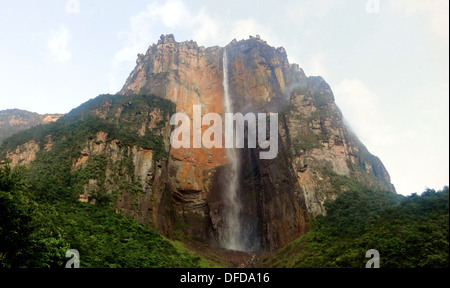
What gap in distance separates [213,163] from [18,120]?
46381mm

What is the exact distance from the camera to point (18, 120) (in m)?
70.1

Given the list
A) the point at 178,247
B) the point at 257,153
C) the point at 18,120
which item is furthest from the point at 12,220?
the point at 18,120

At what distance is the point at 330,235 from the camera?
3039 cm

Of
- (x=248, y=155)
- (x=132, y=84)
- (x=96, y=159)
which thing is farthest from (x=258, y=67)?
(x=96, y=159)

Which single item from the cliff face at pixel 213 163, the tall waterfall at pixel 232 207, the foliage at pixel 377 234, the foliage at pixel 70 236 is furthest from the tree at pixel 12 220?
the tall waterfall at pixel 232 207

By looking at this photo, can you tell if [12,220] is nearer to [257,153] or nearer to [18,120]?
[257,153]

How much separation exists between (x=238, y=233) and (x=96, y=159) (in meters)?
20.8

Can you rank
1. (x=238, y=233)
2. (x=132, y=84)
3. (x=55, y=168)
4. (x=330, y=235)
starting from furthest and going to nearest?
(x=132, y=84) < (x=238, y=233) < (x=55, y=168) < (x=330, y=235)

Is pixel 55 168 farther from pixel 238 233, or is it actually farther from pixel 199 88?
pixel 199 88

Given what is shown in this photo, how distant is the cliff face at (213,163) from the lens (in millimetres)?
37594

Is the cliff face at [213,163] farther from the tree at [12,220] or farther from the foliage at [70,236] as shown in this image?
the tree at [12,220]

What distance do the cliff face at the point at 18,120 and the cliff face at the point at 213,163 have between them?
82.9ft

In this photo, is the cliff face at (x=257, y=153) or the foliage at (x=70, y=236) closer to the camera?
the foliage at (x=70, y=236)

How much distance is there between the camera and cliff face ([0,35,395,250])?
3759cm
